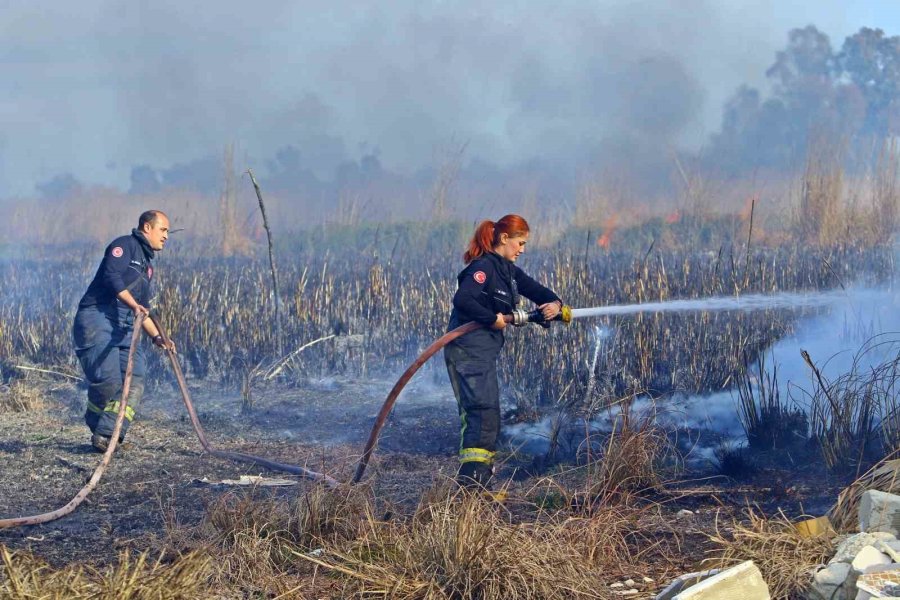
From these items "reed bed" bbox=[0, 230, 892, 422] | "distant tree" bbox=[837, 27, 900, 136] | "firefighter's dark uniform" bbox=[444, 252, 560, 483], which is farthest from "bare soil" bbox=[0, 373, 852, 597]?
"distant tree" bbox=[837, 27, 900, 136]

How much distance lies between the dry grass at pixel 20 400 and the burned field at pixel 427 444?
2 cm

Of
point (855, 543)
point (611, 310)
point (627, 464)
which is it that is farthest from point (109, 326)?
point (855, 543)

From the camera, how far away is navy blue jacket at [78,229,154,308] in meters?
7.04

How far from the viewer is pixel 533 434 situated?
737 centimetres

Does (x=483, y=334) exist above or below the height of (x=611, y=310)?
below

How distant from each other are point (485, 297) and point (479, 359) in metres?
0.37

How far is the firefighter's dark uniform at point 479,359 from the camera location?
573 cm

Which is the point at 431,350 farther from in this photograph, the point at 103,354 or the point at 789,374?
the point at 789,374

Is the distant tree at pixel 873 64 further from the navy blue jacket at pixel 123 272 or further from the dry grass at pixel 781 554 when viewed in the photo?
the dry grass at pixel 781 554

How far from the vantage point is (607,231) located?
19.8 metres

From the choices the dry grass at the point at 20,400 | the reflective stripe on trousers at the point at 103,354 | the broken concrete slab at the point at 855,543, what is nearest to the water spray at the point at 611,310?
the reflective stripe on trousers at the point at 103,354

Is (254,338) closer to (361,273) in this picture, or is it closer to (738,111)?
(361,273)

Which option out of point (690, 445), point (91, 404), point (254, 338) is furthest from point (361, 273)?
point (690, 445)

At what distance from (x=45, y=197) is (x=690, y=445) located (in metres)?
20.6
